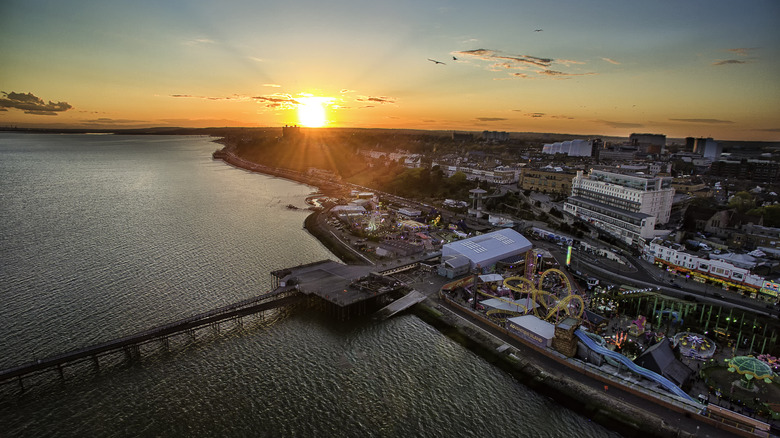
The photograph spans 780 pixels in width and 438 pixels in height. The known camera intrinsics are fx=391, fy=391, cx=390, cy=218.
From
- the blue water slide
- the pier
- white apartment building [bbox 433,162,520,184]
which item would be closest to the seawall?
the blue water slide

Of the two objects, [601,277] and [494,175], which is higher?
[494,175]

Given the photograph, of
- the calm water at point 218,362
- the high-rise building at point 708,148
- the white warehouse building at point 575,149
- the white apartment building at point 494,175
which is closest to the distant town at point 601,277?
the calm water at point 218,362

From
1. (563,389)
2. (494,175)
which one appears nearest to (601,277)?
(563,389)

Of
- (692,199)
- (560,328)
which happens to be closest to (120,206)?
(560,328)

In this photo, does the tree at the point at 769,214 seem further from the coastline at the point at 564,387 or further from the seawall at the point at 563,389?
the seawall at the point at 563,389

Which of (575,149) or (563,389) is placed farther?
(575,149)

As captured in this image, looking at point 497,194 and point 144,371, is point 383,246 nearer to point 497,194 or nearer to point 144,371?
point 144,371

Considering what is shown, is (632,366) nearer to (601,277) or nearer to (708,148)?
(601,277)

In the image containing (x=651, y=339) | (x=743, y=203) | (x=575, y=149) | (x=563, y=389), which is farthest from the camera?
(x=575, y=149)
